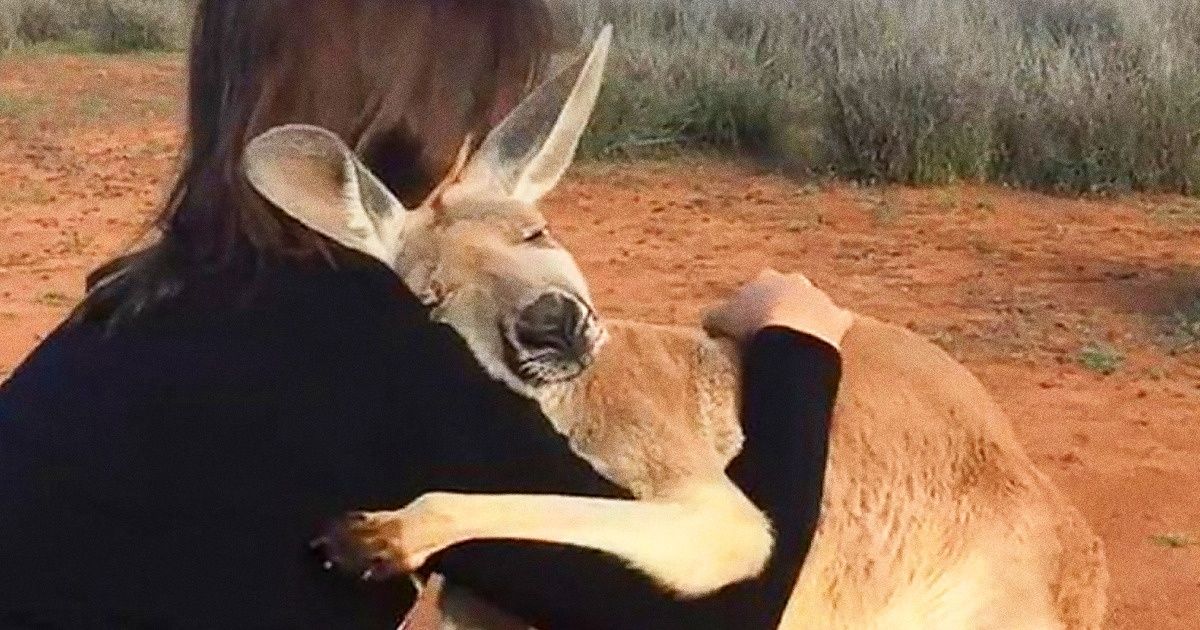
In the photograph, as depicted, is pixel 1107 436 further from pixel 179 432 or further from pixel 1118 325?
pixel 179 432

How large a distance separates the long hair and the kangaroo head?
5 cm

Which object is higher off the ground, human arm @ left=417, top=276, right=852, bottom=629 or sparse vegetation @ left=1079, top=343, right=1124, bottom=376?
human arm @ left=417, top=276, right=852, bottom=629

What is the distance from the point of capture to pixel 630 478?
2568 mm

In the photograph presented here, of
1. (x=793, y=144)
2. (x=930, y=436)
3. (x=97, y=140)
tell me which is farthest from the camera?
(x=97, y=140)

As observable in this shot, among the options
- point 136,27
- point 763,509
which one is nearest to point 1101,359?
point 763,509

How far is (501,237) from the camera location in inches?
95.8

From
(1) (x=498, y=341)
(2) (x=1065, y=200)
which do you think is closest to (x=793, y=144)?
(2) (x=1065, y=200)

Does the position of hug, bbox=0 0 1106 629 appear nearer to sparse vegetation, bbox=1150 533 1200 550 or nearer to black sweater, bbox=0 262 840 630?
black sweater, bbox=0 262 840 630

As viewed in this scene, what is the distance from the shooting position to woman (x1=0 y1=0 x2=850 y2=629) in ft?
6.69

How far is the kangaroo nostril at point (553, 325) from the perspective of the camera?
7.53 feet

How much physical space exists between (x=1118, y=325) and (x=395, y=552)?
7052mm

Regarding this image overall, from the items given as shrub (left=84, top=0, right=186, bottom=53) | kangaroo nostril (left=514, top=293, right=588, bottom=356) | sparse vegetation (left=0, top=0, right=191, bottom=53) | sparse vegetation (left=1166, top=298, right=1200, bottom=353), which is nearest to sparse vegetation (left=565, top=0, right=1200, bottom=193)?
sparse vegetation (left=1166, top=298, right=1200, bottom=353)

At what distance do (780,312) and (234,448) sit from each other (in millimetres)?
895

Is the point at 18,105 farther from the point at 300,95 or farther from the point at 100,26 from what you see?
the point at 300,95
